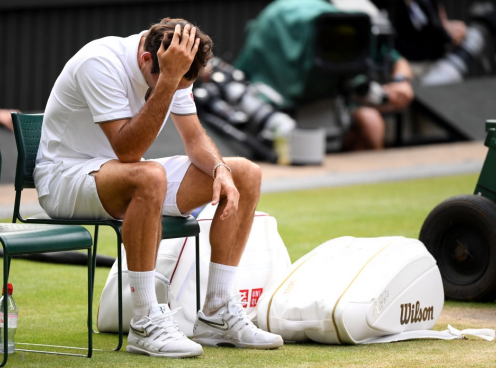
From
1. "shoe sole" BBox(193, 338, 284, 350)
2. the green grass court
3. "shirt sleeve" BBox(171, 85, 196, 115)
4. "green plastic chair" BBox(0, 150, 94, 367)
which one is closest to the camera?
"green plastic chair" BBox(0, 150, 94, 367)

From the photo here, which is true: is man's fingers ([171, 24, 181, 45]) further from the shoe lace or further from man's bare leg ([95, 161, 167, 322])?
the shoe lace

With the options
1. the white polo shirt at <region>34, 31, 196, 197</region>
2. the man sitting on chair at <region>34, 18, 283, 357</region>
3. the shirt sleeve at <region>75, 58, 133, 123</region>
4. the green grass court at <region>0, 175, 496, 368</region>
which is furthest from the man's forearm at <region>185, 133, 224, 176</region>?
the green grass court at <region>0, 175, 496, 368</region>

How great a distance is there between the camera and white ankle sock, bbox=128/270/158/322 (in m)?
3.15

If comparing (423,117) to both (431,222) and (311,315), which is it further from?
(311,315)

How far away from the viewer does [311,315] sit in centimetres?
335

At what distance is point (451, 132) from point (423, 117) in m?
0.63

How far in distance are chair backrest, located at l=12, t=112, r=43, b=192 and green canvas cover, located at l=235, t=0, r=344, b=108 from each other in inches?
322

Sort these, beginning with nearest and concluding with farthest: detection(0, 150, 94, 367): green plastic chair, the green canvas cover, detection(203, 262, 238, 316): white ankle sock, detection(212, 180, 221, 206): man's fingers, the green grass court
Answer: detection(0, 150, 94, 367): green plastic chair → the green grass court → detection(212, 180, 221, 206): man's fingers → detection(203, 262, 238, 316): white ankle sock → the green canvas cover

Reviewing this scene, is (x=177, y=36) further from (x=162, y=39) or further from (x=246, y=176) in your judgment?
(x=246, y=176)

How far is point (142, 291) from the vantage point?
3.15 m

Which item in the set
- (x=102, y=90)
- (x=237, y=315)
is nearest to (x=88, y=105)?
(x=102, y=90)

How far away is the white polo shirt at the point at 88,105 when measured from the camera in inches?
127

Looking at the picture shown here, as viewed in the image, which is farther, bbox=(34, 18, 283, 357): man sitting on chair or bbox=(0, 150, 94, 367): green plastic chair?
bbox=(34, 18, 283, 357): man sitting on chair

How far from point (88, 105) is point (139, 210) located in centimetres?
45
